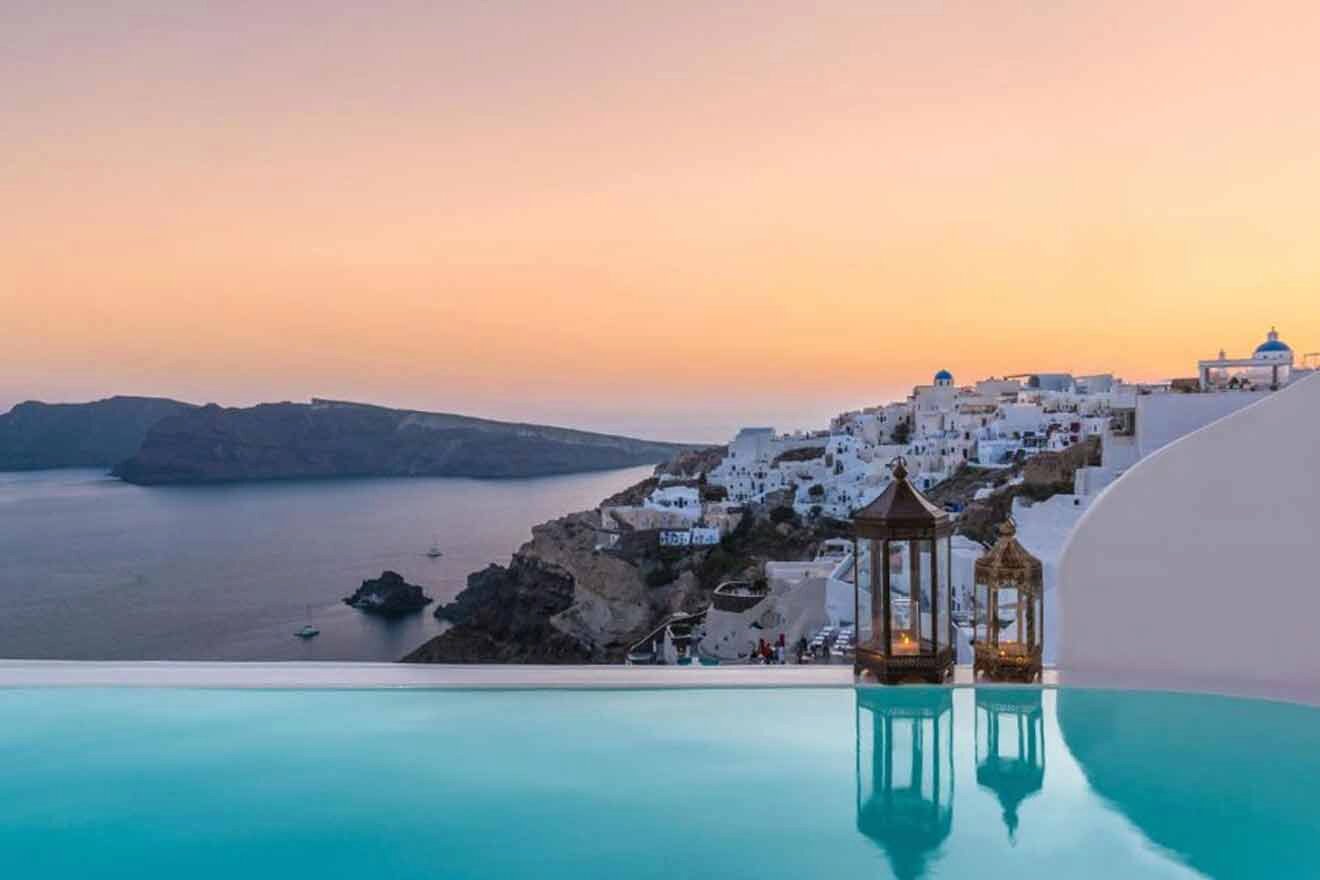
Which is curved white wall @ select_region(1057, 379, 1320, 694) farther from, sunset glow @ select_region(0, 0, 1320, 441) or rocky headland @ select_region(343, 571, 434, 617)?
rocky headland @ select_region(343, 571, 434, 617)

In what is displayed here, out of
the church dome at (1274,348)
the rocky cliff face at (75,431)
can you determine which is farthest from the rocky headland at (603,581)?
the rocky cliff face at (75,431)

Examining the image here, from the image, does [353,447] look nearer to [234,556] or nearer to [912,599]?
[234,556]

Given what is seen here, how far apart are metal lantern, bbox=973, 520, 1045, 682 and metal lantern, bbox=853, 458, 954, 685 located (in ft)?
0.32

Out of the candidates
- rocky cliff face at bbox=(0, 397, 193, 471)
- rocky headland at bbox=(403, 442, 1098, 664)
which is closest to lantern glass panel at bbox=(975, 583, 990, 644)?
rocky headland at bbox=(403, 442, 1098, 664)

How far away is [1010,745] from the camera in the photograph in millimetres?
2020

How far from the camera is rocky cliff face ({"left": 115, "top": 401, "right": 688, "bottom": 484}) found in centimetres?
5025

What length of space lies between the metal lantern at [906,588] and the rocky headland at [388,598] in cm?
2587

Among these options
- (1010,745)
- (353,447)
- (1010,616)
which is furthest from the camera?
(353,447)

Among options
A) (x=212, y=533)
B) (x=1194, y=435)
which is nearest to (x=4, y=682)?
(x=1194, y=435)

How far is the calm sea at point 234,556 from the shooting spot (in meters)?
A: 23.2

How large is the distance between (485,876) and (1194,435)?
1.93 metres

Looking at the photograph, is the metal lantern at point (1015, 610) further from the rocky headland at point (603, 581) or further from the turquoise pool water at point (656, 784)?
the rocky headland at point (603, 581)

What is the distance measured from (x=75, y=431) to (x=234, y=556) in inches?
387

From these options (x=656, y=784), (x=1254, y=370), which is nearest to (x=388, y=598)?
(x=1254, y=370)
